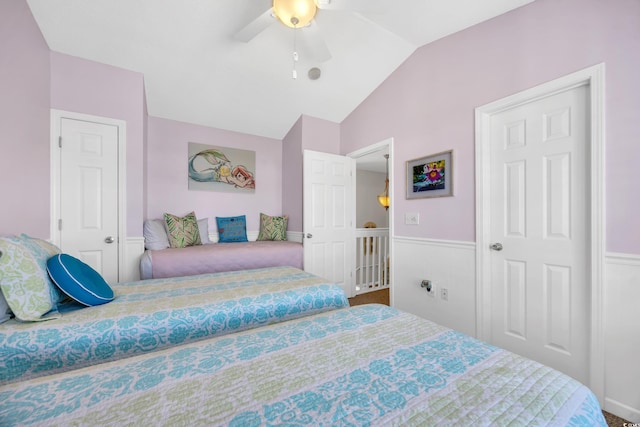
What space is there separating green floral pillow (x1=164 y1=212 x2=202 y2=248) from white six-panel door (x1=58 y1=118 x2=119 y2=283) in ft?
1.77

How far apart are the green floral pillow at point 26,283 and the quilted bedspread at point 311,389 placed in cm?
62

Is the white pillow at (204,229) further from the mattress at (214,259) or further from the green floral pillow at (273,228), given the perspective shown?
the green floral pillow at (273,228)

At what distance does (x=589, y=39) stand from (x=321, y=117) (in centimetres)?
263

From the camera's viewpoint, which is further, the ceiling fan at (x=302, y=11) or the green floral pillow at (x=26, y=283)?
the ceiling fan at (x=302, y=11)

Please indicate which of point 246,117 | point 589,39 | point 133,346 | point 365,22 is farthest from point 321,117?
point 133,346

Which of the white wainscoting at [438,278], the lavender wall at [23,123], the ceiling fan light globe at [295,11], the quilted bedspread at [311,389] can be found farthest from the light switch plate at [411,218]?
the lavender wall at [23,123]

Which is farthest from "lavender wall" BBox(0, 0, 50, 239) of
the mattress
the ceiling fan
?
the ceiling fan

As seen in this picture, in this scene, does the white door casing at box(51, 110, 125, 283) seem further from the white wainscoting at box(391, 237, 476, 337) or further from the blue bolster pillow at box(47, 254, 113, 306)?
the white wainscoting at box(391, 237, 476, 337)

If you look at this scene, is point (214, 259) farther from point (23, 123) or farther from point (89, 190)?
point (23, 123)

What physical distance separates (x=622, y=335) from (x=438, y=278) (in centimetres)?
114

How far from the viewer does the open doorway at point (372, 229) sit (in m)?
3.34

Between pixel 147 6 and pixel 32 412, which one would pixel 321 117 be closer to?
pixel 147 6

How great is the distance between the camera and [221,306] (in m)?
1.43

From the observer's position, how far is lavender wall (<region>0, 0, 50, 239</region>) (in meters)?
1.66
